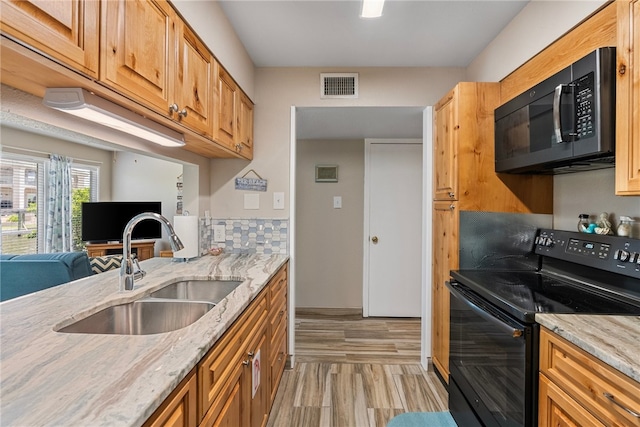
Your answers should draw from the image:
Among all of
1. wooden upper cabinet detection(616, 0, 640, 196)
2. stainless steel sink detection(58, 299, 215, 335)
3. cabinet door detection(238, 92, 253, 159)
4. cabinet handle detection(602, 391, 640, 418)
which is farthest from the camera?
cabinet door detection(238, 92, 253, 159)

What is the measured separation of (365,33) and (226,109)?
1050 millimetres

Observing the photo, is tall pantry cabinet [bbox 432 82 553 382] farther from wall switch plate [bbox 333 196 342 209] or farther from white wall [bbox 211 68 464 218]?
wall switch plate [bbox 333 196 342 209]

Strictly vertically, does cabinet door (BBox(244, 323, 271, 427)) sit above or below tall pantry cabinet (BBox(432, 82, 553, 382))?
below

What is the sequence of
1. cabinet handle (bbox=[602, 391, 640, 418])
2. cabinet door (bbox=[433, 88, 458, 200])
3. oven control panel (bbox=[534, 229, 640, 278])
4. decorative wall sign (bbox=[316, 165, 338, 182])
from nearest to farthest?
cabinet handle (bbox=[602, 391, 640, 418])
oven control panel (bbox=[534, 229, 640, 278])
cabinet door (bbox=[433, 88, 458, 200])
decorative wall sign (bbox=[316, 165, 338, 182])

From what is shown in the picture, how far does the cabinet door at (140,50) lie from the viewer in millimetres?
1000

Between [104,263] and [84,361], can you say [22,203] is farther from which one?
[84,361]

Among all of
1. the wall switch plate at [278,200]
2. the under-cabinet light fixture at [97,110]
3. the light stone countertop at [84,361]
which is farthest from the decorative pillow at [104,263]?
the wall switch plate at [278,200]

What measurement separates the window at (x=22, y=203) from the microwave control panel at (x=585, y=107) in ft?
7.34

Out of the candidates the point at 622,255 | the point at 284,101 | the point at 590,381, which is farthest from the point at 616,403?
the point at 284,101

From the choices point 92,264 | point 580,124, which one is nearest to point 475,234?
point 580,124

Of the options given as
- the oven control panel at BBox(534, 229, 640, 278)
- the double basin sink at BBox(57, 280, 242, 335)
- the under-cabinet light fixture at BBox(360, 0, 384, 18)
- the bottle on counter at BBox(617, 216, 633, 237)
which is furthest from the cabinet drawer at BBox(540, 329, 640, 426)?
the under-cabinet light fixture at BBox(360, 0, 384, 18)

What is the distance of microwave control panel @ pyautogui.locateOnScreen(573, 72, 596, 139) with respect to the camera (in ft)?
4.22

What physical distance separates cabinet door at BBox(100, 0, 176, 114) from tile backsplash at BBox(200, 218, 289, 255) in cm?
143

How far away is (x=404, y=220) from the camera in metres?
3.68
